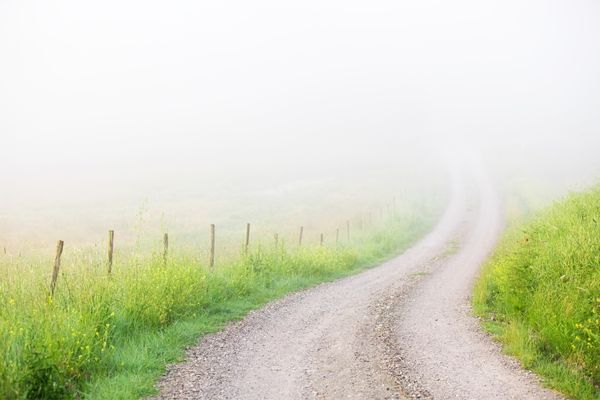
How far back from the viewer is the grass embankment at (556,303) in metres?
8.32

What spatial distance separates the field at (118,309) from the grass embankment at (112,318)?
0.02m

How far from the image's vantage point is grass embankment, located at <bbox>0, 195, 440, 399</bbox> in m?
6.97

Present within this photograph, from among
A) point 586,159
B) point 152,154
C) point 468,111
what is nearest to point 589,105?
point 468,111

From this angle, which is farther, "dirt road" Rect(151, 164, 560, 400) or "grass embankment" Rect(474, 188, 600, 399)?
"grass embankment" Rect(474, 188, 600, 399)

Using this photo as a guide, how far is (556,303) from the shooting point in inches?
388

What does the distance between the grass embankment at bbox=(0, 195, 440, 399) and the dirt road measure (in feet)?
2.14

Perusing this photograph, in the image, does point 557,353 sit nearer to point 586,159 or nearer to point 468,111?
point 586,159

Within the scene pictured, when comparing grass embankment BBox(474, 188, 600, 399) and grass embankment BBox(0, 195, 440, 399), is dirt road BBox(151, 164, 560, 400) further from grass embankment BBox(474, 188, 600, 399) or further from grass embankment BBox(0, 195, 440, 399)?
grass embankment BBox(0, 195, 440, 399)

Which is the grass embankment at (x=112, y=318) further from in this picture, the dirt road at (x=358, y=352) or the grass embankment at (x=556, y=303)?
the grass embankment at (x=556, y=303)

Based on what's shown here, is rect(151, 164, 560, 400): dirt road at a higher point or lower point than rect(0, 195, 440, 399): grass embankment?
lower

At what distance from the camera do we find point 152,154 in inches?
3573

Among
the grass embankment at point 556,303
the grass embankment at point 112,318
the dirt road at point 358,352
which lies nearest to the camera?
the grass embankment at point 112,318

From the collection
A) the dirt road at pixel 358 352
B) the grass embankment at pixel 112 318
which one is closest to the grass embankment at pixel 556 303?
the dirt road at pixel 358 352

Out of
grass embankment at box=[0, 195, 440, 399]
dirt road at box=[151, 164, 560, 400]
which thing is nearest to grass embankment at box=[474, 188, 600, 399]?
dirt road at box=[151, 164, 560, 400]
